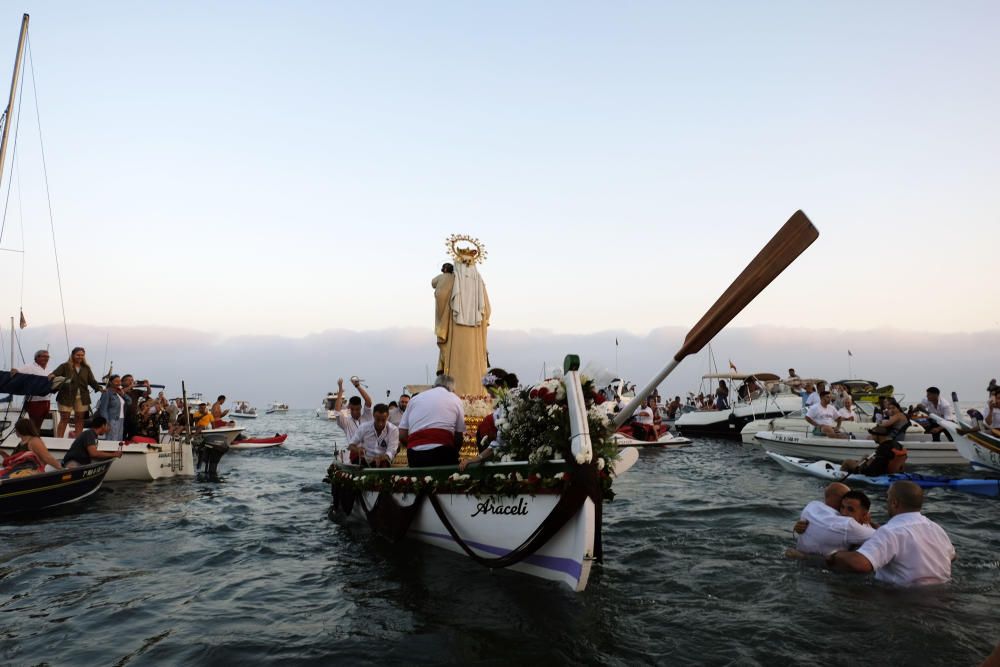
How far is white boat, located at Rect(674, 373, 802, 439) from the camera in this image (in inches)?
1228

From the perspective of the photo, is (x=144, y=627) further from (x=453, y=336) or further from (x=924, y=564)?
(x=453, y=336)

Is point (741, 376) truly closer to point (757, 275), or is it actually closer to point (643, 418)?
point (643, 418)

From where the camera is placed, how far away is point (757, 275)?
549cm

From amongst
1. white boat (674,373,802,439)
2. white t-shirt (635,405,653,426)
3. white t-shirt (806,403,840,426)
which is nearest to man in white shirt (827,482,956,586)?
white t-shirt (806,403,840,426)

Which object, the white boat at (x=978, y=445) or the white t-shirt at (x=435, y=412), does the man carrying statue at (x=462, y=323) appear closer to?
the white t-shirt at (x=435, y=412)

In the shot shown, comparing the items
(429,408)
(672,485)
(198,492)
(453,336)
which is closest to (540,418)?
(429,408)

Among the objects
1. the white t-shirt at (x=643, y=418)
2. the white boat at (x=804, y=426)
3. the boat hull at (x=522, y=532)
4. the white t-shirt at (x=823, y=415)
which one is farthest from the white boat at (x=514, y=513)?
the white t-shirt at (x=643, y=418)

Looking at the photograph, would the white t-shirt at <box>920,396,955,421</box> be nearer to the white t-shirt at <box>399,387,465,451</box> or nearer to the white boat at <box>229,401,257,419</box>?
the white t-shirt at <box>399,387,465,451</box>

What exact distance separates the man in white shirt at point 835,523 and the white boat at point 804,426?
46.0ft

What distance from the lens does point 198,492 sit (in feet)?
48.8

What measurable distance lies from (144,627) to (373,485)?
3.57 meters

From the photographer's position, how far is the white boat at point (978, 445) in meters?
13.9

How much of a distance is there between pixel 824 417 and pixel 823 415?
0.23 feet

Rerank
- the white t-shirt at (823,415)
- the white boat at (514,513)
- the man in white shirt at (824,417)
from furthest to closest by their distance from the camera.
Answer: the white t-shirt at (823,415) < the man in white shirt at (824,417) < the white boat at (514,513)
